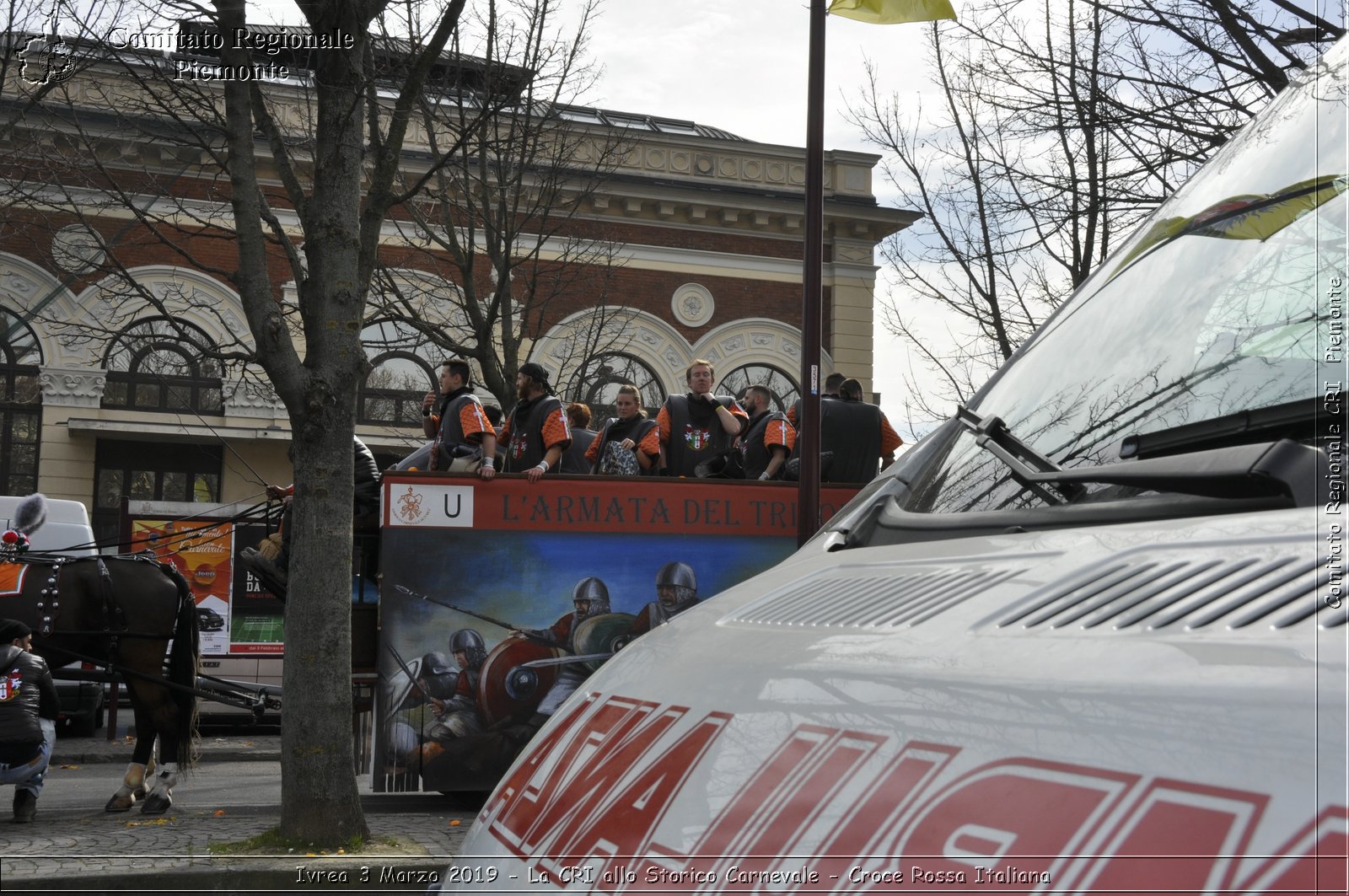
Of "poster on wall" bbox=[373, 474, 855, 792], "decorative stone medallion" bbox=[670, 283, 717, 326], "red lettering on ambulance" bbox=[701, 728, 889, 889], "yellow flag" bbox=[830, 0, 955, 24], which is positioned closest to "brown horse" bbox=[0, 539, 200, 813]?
"poster on wall" bbox=[373, 474, 855, 792]

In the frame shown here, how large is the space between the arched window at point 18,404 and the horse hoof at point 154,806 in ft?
57.7

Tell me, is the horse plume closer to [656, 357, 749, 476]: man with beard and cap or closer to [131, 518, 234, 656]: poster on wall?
[131, 518, 234, 656]: poster on wall

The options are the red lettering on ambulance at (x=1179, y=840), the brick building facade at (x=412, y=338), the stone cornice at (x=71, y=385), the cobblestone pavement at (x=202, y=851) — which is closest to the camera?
the red lettering on ambulance at (x=1179, y=840)

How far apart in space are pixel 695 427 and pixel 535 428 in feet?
4.91

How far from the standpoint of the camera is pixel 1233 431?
59.2 inches

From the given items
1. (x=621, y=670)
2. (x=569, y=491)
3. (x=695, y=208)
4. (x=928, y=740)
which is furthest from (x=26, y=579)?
(x=695, y=208)

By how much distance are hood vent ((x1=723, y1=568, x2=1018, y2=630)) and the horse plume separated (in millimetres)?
12294

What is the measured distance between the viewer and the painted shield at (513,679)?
9281 millimetres

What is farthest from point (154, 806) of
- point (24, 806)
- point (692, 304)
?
point (692, 304)

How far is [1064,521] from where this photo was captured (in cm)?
153

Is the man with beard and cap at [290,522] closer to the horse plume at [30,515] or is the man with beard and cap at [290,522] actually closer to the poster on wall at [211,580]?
the horse plume at [30,515]

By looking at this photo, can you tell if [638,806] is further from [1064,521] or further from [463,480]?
[463,480]

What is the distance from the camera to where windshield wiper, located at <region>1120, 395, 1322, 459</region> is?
1.42 meters

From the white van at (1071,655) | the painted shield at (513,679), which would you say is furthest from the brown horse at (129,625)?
the white van at (1071,655)
